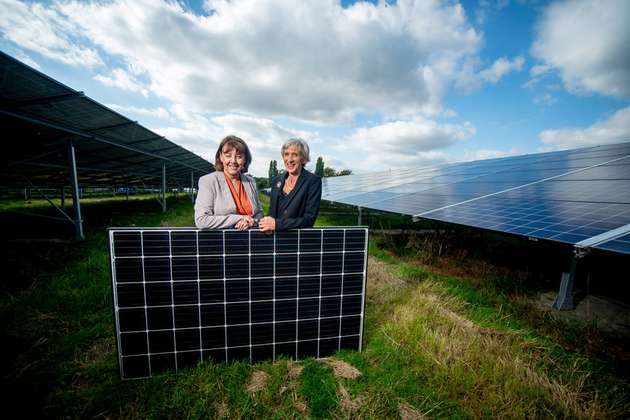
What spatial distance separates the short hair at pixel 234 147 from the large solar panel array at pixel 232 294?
0.92 m

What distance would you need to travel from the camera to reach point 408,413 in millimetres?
2414

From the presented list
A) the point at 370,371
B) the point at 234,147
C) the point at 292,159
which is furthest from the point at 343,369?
the point at 234,147

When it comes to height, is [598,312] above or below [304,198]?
below

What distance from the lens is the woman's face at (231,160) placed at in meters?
2.94

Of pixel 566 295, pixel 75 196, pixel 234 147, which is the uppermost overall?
pixel 234 147

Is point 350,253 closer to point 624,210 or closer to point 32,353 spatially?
point 32,353

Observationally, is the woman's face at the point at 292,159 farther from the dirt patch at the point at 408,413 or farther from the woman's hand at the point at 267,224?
the dirt patch at the point at 408,413

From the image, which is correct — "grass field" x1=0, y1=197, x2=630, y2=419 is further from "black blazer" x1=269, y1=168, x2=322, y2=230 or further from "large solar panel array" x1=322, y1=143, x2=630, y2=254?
"black blazer" x1=269, y1=168, x2=322, y2=230

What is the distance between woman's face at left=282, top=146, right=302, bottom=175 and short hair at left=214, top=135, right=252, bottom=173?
47 cm

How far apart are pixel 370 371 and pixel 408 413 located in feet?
1.97

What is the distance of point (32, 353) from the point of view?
300 centimetres

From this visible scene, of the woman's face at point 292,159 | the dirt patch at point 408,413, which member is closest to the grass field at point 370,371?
the dirt patch at point 408,413

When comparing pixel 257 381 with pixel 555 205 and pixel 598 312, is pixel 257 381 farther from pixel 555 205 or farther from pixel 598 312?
pixel 555 205

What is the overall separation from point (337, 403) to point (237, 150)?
120 inches
